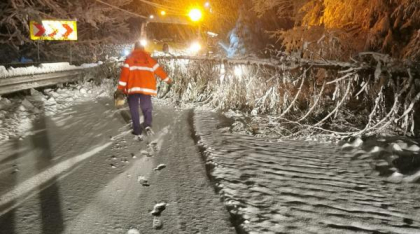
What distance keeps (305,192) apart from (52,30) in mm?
12210

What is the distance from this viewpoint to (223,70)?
27.5 feet

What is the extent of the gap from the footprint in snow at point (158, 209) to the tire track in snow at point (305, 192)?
62 cm

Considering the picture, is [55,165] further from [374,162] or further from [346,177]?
[374,162]

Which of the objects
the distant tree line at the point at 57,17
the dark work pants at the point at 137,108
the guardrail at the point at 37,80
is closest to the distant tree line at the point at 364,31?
the dark work pants at the point at 137,108

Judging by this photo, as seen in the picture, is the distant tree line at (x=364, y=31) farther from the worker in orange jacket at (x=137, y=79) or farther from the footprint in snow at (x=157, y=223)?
the footprint in snow at (x=157, y=223)

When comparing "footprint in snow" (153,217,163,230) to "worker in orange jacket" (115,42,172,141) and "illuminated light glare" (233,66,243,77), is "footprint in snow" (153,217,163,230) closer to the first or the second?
"worker in orange jacket" (115,42,172,141)

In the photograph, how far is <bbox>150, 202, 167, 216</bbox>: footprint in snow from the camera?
9.68 feet

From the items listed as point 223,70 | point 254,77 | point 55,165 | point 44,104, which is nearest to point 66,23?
point 44,104

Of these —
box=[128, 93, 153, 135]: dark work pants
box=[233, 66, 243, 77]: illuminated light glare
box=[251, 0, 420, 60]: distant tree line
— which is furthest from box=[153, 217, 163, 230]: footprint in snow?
box=[233, 66, 243, 77]: illuminated light glare

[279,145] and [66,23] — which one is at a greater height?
[66,23]

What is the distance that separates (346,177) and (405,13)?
13.8 feet

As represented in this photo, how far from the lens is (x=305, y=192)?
333 centimetres

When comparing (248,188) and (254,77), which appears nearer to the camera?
(248,188)

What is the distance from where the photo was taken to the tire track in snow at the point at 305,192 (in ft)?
8.98
